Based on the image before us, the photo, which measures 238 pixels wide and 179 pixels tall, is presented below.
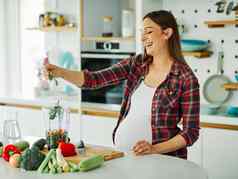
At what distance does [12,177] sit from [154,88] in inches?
34.6

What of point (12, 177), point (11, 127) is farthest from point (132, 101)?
point (12, 177)

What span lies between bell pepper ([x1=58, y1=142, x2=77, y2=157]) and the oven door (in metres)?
1.97

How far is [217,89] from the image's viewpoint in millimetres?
3994

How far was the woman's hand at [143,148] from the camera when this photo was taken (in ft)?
7.73

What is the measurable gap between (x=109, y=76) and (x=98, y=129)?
1.45 metres

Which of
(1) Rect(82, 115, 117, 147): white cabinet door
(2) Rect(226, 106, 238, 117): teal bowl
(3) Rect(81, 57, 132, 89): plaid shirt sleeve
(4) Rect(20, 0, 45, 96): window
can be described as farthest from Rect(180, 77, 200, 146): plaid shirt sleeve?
(4) Rect(20, 0, 45, 96): window

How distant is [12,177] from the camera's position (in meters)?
2.03

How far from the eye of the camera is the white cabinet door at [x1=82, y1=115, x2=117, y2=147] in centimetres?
409

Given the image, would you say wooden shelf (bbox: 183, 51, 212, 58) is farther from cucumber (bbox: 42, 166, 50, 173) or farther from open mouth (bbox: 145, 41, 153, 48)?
cucumber (bbox: 42, 166, 50, 173)

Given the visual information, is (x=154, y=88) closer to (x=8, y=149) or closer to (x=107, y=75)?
(x=107, y=75)

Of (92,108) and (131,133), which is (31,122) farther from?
(131,133)

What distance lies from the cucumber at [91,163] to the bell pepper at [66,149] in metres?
0.16

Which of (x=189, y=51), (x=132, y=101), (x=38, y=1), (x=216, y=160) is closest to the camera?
(x=132, y=101)

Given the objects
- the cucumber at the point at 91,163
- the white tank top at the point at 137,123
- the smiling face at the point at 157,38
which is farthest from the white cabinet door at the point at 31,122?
the cucumber at the point at 91,163
